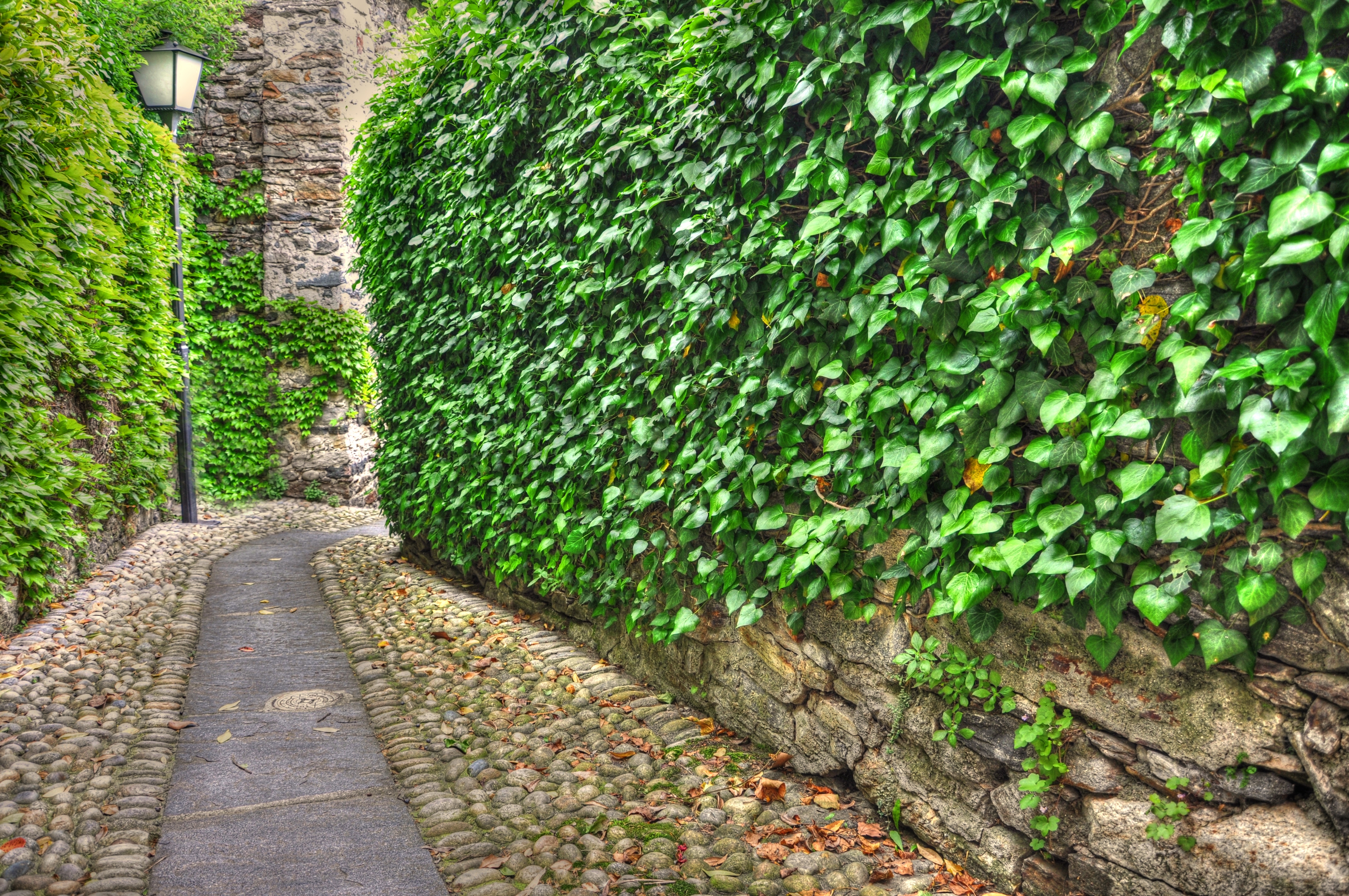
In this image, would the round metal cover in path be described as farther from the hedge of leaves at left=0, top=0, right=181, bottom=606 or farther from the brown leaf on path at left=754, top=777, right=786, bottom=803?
the brown leaf on path at left=754, top=777, right=786, bottom=803

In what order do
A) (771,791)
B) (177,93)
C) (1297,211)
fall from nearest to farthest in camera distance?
(1297,211), (771,791), (177,93)

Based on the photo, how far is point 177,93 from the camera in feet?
22.4

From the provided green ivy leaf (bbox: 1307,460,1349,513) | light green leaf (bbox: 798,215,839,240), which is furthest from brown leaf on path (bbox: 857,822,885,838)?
light green leaf (bbox: 798,215,839,240)

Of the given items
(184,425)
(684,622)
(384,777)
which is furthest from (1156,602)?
(184,425)

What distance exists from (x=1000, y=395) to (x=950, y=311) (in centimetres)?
25

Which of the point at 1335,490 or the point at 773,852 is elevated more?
the point at 1335,490

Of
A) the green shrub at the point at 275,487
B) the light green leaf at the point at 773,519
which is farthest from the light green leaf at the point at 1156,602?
the green shrub at the point at 275,487

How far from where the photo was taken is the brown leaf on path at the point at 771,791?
94.0 inches

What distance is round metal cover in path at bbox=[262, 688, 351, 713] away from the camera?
10.4ft

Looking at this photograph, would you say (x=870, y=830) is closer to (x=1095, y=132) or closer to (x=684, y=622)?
(x=684, y=622)

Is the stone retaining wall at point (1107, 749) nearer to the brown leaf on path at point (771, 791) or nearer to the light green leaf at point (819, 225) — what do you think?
the brown leaf on path at point (771, 791)

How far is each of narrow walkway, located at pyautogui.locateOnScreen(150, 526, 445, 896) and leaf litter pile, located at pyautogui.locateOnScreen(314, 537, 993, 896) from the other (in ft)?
0.34

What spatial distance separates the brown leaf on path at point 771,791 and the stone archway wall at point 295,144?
867cm

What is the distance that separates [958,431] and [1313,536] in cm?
73
